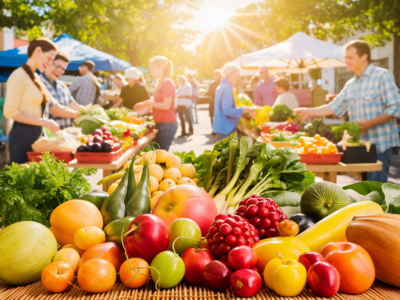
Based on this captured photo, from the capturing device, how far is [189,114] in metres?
13.3

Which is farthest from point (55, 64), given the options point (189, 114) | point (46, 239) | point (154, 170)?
point (189, 114)

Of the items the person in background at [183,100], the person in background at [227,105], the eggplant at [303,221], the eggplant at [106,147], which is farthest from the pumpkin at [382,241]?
the person in background at [183,100]

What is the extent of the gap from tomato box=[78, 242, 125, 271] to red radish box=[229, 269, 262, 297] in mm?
407

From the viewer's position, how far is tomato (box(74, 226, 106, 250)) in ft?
4.12

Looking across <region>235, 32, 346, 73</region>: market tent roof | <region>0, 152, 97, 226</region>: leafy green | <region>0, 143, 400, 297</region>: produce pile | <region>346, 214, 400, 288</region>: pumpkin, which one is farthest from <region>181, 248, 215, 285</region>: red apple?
<region>235, 32, 346, 73</region>: market tent roof

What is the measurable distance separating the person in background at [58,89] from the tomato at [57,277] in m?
4.05

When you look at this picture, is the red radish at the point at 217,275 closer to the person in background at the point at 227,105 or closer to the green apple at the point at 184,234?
the green apple at the point at 184,234

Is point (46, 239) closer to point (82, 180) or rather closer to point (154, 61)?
point (82, 180)

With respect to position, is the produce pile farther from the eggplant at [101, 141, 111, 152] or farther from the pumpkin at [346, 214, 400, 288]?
the eggplant at [101, 141, 111, 152]

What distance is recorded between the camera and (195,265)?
115cm

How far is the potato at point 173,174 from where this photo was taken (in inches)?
80.4

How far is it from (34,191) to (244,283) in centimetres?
104

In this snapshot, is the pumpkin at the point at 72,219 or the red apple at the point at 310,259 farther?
the pumpkin at the point at 72,219

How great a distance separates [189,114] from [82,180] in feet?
38.2
